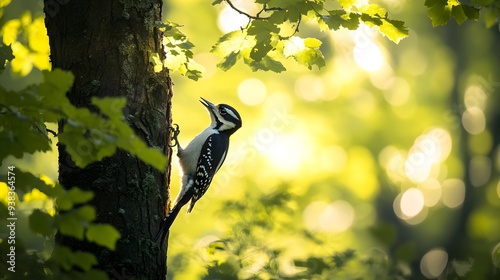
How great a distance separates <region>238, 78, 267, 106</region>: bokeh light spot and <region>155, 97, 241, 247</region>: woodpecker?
10856 millimetres

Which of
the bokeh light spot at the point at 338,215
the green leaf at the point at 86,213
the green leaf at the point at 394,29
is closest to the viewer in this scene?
the green leaf at the point at 86,213

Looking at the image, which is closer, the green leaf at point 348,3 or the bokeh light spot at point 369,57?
the green leaf at point 348,3

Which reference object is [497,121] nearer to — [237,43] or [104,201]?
[237,43]

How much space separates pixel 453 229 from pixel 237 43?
1262 centimetres

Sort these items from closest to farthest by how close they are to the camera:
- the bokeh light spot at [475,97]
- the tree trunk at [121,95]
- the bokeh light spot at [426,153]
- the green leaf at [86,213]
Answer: the green leaf at [86,213]
the tree trunk at [121,95]
the bokeh light spot at [475,97]
the bokeh light spot at [426,153]

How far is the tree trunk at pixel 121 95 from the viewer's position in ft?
12.6

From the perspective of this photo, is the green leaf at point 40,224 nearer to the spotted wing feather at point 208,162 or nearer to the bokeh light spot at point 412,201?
the spotted wing feather at point 208,162

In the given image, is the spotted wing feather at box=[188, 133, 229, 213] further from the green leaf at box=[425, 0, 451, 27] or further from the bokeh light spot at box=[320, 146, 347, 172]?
the bokeh light spot at box=[320, 146, 347, 172]

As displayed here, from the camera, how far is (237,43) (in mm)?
4750

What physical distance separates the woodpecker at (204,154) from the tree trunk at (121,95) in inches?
67.3

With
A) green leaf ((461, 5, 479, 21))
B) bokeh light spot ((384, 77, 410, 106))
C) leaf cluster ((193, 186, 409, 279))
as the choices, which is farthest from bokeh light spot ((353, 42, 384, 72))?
green leaf ((461, 5, 479, 21))

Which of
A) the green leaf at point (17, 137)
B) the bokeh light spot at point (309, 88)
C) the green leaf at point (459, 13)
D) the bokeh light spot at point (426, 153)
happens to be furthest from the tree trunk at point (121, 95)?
the bokeh light spot at point (309, 88)

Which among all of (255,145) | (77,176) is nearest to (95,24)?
(77,176)

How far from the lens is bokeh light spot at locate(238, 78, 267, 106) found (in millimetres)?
18078
